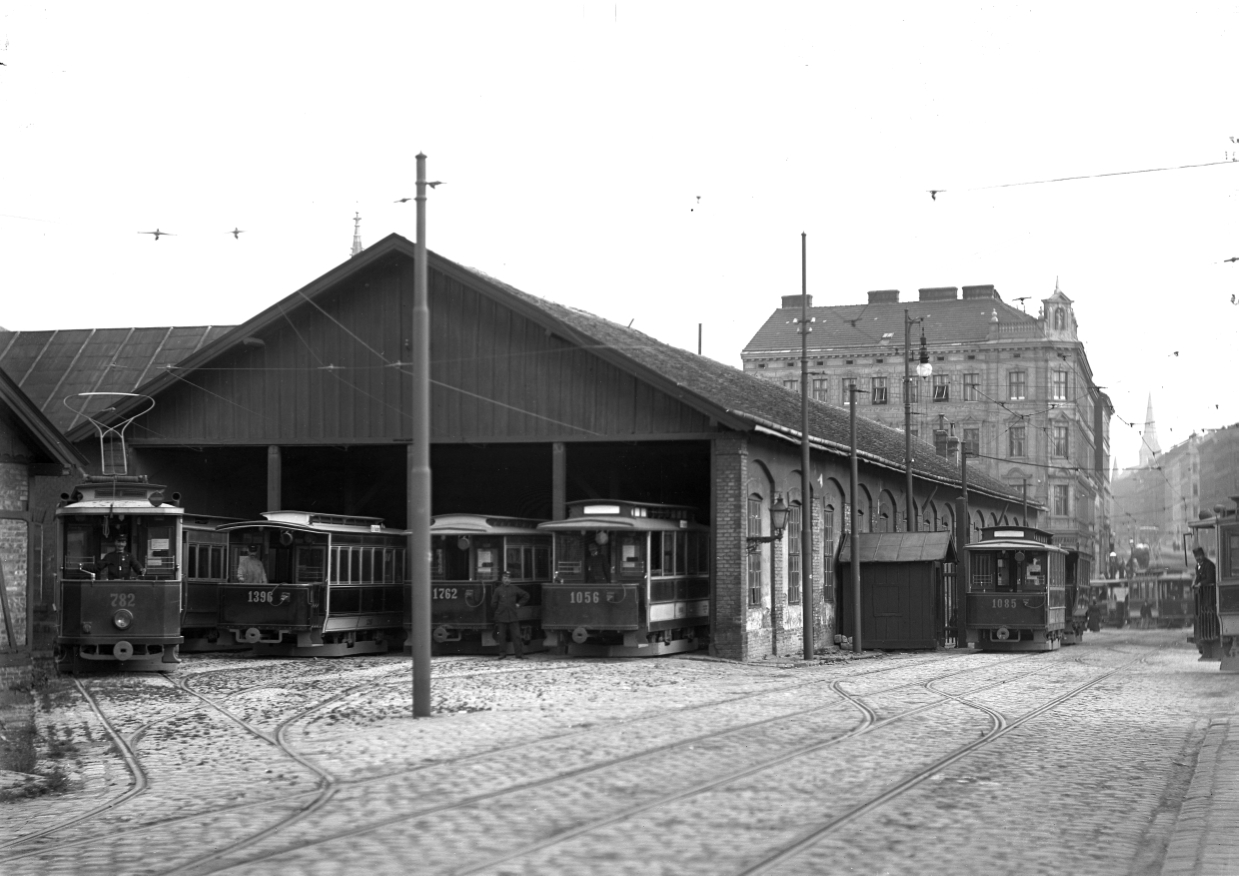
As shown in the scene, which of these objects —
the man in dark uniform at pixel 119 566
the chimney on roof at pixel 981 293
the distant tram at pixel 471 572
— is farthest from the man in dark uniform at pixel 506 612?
the chimney on roof at pixel 981 293

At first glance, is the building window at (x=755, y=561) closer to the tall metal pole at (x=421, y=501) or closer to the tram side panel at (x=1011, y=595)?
the tram side panel at (x=1011, y=595)

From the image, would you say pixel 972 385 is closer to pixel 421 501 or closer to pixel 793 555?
pixel 793 555

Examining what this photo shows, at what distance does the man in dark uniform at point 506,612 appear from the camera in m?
31.3

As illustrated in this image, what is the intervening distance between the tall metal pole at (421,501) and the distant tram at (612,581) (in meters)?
12.2

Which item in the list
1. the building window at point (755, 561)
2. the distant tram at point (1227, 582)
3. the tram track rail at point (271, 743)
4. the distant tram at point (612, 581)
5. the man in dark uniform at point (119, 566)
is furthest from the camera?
the building window at point (755, 561)

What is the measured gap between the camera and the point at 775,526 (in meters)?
33.4

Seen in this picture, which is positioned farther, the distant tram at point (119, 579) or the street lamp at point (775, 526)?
the street lamp at point (775, 526)

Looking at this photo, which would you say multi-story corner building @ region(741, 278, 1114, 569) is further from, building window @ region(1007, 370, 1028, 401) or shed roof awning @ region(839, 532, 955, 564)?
shed roof awning @ region(839, 532, 955, 564)

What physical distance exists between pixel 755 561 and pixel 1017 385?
197ft

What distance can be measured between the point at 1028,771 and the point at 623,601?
56.1 feet

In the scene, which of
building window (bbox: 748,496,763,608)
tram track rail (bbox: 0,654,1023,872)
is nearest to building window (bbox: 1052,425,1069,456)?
building window (bbox: 748,496,763,608)

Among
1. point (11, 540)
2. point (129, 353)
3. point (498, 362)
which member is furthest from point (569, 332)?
point (129, 353)

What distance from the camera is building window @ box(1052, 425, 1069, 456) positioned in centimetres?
9175

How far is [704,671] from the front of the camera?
2773cm
